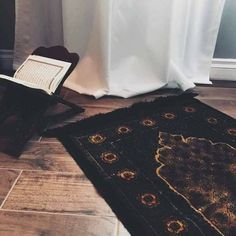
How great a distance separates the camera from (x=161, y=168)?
1.17 m

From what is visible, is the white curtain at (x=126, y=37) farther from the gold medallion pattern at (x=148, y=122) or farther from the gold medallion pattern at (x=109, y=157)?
the gold medallion pattern at (x=109, y=157)

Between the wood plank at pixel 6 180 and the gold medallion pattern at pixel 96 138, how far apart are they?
0.36 meters

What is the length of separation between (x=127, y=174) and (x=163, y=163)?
163mm

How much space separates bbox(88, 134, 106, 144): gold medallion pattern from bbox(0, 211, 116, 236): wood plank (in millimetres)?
440

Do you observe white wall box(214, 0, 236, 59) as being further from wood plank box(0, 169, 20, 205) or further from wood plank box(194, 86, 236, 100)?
wood plank box(0, 169, 20, 205)

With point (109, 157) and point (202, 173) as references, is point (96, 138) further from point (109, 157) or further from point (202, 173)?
point (202, 173)

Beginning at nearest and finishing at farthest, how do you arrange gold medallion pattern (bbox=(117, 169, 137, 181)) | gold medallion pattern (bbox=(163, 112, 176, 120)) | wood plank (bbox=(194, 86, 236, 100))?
1. gold medallion pattern (bbox=(117, 169, 137, 181))
2. gold medallion pattern (bbox=(163, 112, 176, 120))
3. wood plank (bbox=(194, 86, 236, 100))

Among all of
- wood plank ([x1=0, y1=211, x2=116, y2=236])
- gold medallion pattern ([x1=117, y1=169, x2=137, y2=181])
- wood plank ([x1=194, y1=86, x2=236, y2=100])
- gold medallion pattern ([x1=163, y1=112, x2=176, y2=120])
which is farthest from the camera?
wood plank ([x1=194, y1=86, x2=236, y2=100])

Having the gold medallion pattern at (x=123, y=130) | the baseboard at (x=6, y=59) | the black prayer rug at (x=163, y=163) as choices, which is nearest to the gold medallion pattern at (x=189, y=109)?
the black prayer rug at (x=163, y=163)

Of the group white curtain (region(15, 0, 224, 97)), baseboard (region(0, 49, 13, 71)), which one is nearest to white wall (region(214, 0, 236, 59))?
white curtain (region(15, 0, 224, 97))

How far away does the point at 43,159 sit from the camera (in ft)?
4.01

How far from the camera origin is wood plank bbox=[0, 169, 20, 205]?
1040 mm

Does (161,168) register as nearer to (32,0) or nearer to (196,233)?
(196,233)

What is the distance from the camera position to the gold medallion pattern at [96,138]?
52.9 inches
